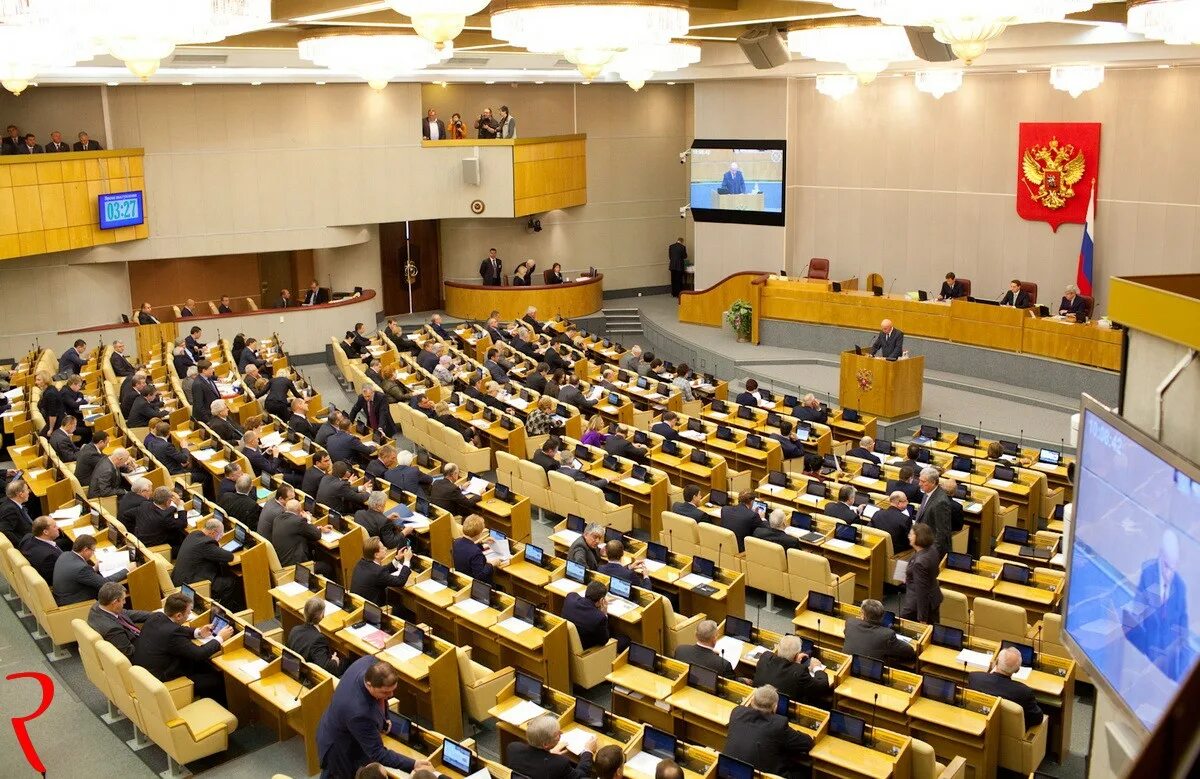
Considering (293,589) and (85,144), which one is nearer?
(293,589)

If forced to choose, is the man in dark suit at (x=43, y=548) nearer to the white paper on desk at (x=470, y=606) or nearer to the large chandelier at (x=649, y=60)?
the white paper on desk at (x=470, y=606)

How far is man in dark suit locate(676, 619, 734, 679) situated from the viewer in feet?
26.8

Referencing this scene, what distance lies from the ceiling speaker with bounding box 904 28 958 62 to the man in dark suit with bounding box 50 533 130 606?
1057cm

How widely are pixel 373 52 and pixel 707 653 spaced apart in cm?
608

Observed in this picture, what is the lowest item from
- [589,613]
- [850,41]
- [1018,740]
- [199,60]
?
[1018,740]

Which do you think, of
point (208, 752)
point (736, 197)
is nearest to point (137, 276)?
point (736, 197)

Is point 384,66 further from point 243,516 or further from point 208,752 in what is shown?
point 208,752

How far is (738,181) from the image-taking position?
24.6 meters

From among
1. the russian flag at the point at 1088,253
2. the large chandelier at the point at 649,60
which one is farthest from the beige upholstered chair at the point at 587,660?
the russian flag at the point at 1088,253

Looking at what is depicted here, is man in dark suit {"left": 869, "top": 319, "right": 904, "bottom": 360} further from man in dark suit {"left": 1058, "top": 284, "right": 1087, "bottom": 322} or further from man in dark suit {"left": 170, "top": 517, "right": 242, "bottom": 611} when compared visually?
man in dark suit {"left": 170, "top": 517, "right": 242, "bottom": 611}

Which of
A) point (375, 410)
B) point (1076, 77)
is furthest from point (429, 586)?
point (1076, 77)

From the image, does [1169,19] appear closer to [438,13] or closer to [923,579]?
[923,579]

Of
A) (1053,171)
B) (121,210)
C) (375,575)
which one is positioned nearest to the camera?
(375,575)

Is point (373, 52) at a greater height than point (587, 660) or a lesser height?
greater
